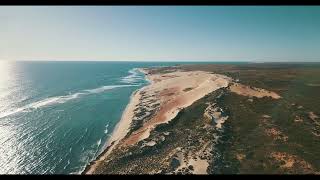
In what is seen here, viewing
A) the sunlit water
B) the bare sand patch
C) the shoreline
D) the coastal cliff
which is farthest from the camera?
the bare sand patch

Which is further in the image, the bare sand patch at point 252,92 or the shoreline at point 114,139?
the bare sand patch at point 252,92

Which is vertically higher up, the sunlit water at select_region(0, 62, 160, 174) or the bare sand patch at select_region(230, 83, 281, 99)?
the bare sand patch at select_region(230, 83, 281, 99)

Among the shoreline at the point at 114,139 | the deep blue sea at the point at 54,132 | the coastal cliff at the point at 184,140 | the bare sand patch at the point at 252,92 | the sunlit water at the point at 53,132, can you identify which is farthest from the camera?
the bare sand patch at the point at 252,92

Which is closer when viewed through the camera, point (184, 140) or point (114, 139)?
point (184, 140)

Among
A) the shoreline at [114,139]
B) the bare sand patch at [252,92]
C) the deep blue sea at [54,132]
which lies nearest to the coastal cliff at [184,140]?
the shoreline at [114,139]

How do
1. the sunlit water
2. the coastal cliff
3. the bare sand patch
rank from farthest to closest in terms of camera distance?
the bare sand patch < the sunlit water < the coastal cliff

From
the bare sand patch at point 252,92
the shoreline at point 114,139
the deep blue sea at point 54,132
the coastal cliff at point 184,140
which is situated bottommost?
the deep blue sea at point 54,132

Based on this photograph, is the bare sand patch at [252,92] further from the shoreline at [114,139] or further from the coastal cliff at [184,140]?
the shoreline at [114,139]

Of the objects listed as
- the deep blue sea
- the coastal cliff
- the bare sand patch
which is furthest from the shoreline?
the bare sand patch

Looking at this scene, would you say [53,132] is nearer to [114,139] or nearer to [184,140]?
[114,139]

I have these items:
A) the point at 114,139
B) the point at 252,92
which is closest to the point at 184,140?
the point at 114,139

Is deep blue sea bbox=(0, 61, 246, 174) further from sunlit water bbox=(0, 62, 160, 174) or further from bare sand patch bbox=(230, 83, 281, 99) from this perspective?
bare sand patch bbox=(230, 83, 281, 99)
